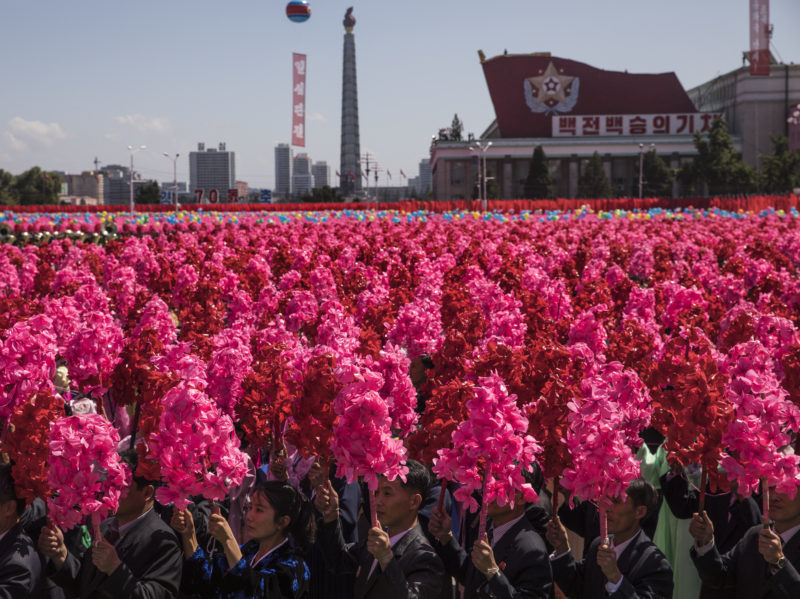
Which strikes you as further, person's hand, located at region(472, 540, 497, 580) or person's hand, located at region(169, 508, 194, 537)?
person's hand, located at region(169, 508, 194, 537)

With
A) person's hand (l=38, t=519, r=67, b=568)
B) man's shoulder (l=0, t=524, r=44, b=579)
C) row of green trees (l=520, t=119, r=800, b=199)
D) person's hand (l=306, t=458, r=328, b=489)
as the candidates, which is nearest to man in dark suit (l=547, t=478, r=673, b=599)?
person's hand (l=306, t=458, r=328, b=489)

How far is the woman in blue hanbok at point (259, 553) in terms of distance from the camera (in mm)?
4469

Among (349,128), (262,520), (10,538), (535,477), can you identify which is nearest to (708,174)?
(349,128)

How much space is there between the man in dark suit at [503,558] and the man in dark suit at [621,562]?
9.0 inches


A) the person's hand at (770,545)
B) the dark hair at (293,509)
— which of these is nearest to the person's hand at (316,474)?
the dark hair at (293,509)

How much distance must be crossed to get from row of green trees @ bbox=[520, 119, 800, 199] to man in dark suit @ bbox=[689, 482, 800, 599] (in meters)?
80.2

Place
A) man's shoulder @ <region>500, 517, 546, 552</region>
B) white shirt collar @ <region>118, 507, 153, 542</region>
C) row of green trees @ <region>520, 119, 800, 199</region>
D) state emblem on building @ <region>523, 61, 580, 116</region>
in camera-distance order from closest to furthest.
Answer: man's shoulder @ <region>500, 517, 546, 552</region>, white shirt collar @ <region>118, 507, 153, 542</region>, row of green trees @ <region>520, 119, 800, 199</region>, state emblem on building @ <region>523, 61, 580, 116</region>

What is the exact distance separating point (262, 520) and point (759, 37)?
97464 millimetres

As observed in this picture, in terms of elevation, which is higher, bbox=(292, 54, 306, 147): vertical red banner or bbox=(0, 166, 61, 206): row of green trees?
bbox=(292, 54, 306, 147): vertical red banner

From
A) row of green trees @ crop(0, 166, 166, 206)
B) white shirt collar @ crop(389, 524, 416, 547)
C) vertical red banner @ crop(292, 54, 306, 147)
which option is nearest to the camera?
white shirt collar @ crop(389, 524, 416, 547)

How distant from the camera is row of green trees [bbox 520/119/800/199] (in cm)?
7912

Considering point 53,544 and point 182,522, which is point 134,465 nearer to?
point 182,522

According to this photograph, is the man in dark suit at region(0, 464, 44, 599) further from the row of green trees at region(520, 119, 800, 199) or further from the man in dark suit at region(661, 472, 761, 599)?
the row of green trees at region(520, 119, 800, 199)

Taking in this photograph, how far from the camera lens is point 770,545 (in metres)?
4.37
